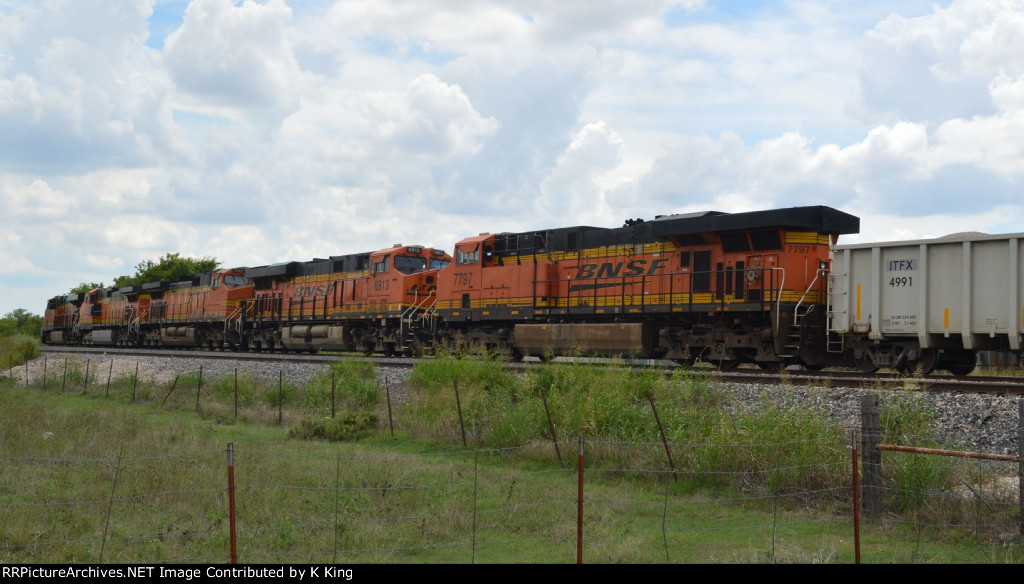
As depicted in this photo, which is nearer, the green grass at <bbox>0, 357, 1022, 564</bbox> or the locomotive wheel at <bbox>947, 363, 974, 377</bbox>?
the green grass at <bbox>0, 357, 1022, 564</bbox>

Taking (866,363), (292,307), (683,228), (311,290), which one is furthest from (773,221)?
(292,307)

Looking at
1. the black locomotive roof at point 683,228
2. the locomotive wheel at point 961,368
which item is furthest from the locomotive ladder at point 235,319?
the locomotive wheel at point 961,368

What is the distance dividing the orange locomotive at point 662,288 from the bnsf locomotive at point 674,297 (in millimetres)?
33

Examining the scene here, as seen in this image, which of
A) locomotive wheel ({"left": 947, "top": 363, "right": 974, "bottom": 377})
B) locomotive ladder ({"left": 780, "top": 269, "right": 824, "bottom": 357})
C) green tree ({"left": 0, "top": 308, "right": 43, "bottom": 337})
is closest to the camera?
locomotive wheel ({"left": 947, "top": 363, "right": 974, "bottom": 377})

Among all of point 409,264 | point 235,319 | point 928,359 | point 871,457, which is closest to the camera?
point 871,457

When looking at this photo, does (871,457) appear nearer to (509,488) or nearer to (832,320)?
(509,488)

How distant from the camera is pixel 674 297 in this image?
18719mm

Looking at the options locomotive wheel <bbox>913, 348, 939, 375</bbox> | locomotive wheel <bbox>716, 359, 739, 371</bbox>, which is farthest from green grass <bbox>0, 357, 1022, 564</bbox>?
locomotive wheel <bbox>716, 359, 739, 371</bbox>

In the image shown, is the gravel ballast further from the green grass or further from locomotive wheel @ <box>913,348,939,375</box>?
locomotive wheel @ <box>913,348,939,375</box>

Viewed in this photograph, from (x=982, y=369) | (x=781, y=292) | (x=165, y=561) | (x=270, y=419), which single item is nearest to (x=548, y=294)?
(x=781, y=292)

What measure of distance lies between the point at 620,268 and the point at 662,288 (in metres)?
1.49

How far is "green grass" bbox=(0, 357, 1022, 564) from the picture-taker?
7.19 metres

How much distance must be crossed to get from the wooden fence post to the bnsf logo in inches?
449
